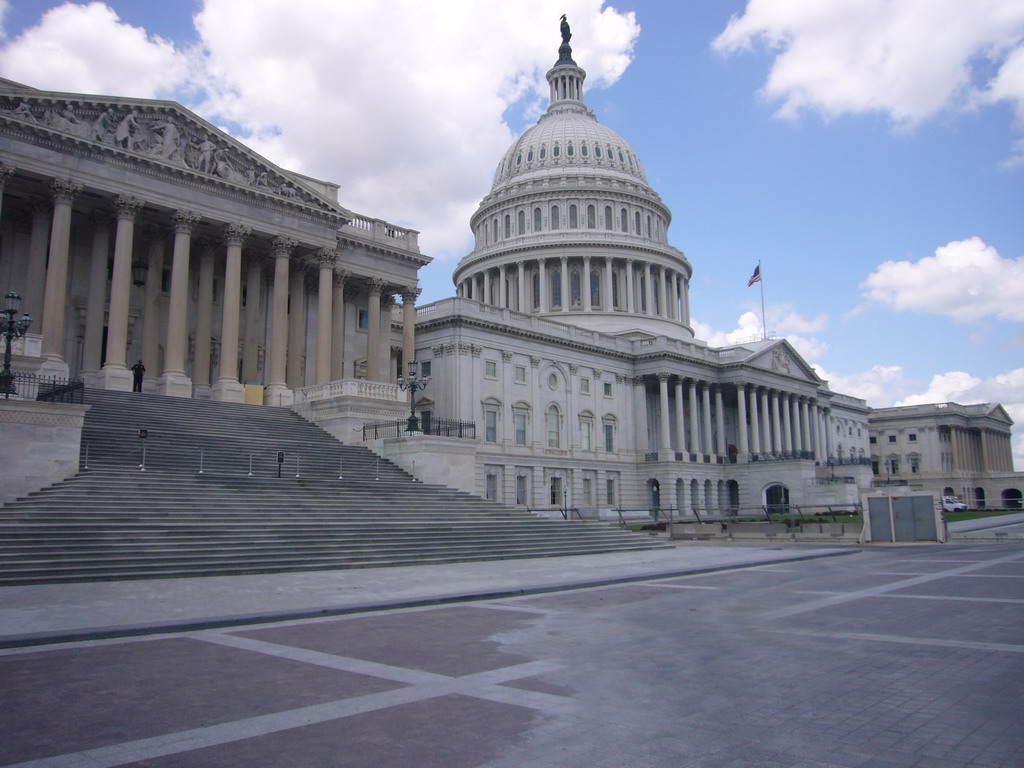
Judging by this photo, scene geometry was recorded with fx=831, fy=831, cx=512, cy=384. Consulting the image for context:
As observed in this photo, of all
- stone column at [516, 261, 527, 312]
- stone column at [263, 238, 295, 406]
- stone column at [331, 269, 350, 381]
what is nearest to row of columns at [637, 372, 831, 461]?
stone column at [516, 261, 527, 312]

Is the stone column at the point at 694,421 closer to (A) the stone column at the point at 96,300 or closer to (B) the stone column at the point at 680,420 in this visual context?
(B) the stone column at the point at 680,420

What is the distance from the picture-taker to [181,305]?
134 ft

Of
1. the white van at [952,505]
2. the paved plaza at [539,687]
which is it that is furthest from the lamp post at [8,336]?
the white van at [952,505]

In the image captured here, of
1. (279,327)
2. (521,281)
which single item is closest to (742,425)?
(521,281)

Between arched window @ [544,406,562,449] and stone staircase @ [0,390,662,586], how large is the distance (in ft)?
106

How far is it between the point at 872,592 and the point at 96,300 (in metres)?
36.5

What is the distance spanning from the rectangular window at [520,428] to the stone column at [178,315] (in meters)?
30.6

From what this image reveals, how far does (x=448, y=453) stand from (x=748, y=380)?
54588 millimetres

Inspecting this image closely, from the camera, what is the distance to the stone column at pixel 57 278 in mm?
35875

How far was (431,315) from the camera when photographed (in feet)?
209

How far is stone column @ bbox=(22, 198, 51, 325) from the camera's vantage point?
126 feet

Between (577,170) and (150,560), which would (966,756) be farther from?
(577,170)

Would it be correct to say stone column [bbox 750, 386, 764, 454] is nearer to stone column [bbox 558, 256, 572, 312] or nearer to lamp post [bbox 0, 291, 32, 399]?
stone column [bbox 558, 256, 572, 312]

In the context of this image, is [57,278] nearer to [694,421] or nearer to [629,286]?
[694,421]
